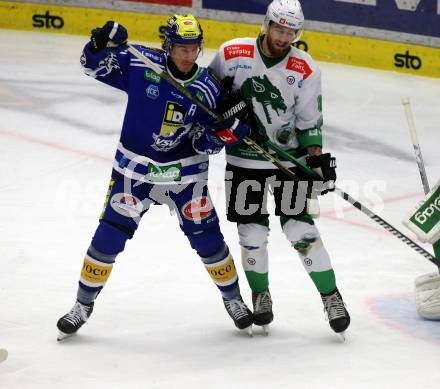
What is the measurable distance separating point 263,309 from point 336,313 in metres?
0.30

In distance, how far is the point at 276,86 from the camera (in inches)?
159

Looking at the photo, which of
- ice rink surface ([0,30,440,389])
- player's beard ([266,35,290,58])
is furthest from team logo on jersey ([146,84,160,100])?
ice rink surface ([0,30,440,389])

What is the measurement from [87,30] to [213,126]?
5404mm

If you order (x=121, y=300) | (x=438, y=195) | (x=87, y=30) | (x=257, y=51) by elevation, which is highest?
(x=257, y=51)

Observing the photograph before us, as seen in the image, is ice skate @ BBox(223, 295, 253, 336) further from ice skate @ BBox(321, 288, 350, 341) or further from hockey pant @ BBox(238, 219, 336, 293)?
ice skate @ BBox(321, 288, 350, 341)

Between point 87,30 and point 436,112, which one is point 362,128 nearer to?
point 436,112

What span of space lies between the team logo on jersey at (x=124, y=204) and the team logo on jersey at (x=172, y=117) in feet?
0.93

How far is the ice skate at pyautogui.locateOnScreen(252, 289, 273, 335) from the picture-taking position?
4.23 m

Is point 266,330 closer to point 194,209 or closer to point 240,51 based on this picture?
point 194,209

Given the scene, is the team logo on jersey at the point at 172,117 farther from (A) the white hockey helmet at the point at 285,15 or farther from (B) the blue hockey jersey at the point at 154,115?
(A) the white hockey helmet at the point at 285,15

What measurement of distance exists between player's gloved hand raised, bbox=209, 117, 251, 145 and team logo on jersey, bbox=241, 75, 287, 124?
0.62 ft

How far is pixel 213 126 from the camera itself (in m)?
3.90

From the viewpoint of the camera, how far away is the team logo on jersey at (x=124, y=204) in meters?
3.96

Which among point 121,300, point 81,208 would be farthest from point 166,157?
point 81,208
